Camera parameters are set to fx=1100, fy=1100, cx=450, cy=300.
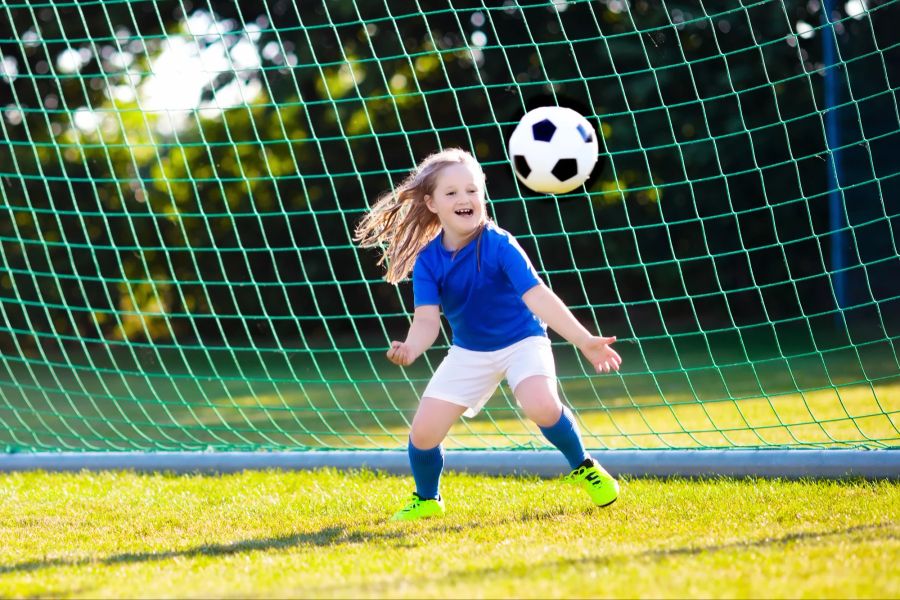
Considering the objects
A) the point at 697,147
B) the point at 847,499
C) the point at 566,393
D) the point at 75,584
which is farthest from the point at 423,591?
the point at 697,147

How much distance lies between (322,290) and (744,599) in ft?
32.2

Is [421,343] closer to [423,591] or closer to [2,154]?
[423,591]

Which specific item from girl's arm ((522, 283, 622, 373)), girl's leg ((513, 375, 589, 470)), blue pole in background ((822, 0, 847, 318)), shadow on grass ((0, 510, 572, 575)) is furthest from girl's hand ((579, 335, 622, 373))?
blue pole in background ((822, 0, 847, 318))

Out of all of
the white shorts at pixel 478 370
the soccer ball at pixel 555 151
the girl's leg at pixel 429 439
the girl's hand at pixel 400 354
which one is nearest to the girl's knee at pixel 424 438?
the girl's leg at pixel 429 439

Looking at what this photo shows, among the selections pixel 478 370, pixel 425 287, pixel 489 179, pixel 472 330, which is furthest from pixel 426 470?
pixel 489 179

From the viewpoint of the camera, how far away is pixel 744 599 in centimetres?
216

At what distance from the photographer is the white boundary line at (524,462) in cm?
353

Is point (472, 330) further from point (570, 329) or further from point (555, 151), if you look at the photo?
point (555, 151)

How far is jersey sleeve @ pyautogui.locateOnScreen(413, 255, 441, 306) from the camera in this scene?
332 centimetres

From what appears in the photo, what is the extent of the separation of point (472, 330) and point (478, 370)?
0.12 m

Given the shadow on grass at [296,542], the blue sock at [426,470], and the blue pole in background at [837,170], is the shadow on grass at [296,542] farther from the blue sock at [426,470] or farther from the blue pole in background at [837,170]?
the blue pole in background at [837,170]

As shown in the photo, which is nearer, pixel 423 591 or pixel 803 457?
pixel 423 591

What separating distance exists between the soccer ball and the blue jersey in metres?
0.45

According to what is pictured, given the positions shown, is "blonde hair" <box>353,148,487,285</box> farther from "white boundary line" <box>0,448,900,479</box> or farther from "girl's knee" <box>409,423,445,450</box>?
"white boundary line" <box>0,448,900,479</box>
